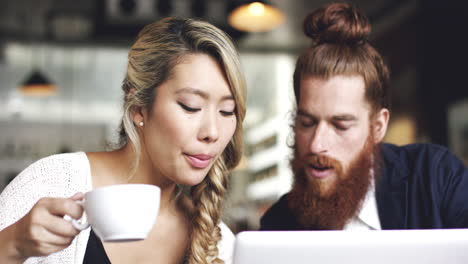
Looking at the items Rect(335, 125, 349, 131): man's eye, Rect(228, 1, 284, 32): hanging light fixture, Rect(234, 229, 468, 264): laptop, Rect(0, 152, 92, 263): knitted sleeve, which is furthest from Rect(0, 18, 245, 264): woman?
Rect(228, 1, 284, 32): hanging light fixture

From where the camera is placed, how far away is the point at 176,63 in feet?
4.68

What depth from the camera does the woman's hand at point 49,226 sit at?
90 cm

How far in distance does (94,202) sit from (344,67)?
47.7 inches

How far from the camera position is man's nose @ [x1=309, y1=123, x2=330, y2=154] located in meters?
1.76

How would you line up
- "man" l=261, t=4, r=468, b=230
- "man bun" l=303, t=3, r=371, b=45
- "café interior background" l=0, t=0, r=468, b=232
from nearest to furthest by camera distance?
1. "man" l=261, t=4, r=468, b=230
2. "man bun" l=303, t=3, r=371, b=45
3. "café interior background" l=0, t=0, r=468, b=232

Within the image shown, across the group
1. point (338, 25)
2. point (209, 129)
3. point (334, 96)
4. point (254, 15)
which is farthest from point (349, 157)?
point (254, 15)

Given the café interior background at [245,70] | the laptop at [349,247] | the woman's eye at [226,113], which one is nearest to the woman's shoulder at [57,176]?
the woman's eye at [226,113]

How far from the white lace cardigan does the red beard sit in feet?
2.40

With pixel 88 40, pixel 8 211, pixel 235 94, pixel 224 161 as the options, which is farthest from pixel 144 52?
pixel 88 40

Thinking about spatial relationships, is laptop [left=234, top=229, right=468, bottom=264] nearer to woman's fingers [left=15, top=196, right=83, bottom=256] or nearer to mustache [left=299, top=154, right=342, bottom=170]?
woman's fingers [left=15, top=196, right=83, bottom=256]

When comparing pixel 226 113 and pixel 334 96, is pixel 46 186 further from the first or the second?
pixel 334 96

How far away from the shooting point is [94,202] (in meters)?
0.85

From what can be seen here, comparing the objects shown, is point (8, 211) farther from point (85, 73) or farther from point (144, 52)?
point (85, 73)

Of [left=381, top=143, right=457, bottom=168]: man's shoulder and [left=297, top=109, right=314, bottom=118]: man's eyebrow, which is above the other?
[left=297, top=109, right=314, bottom=118]: man's eyebrow
